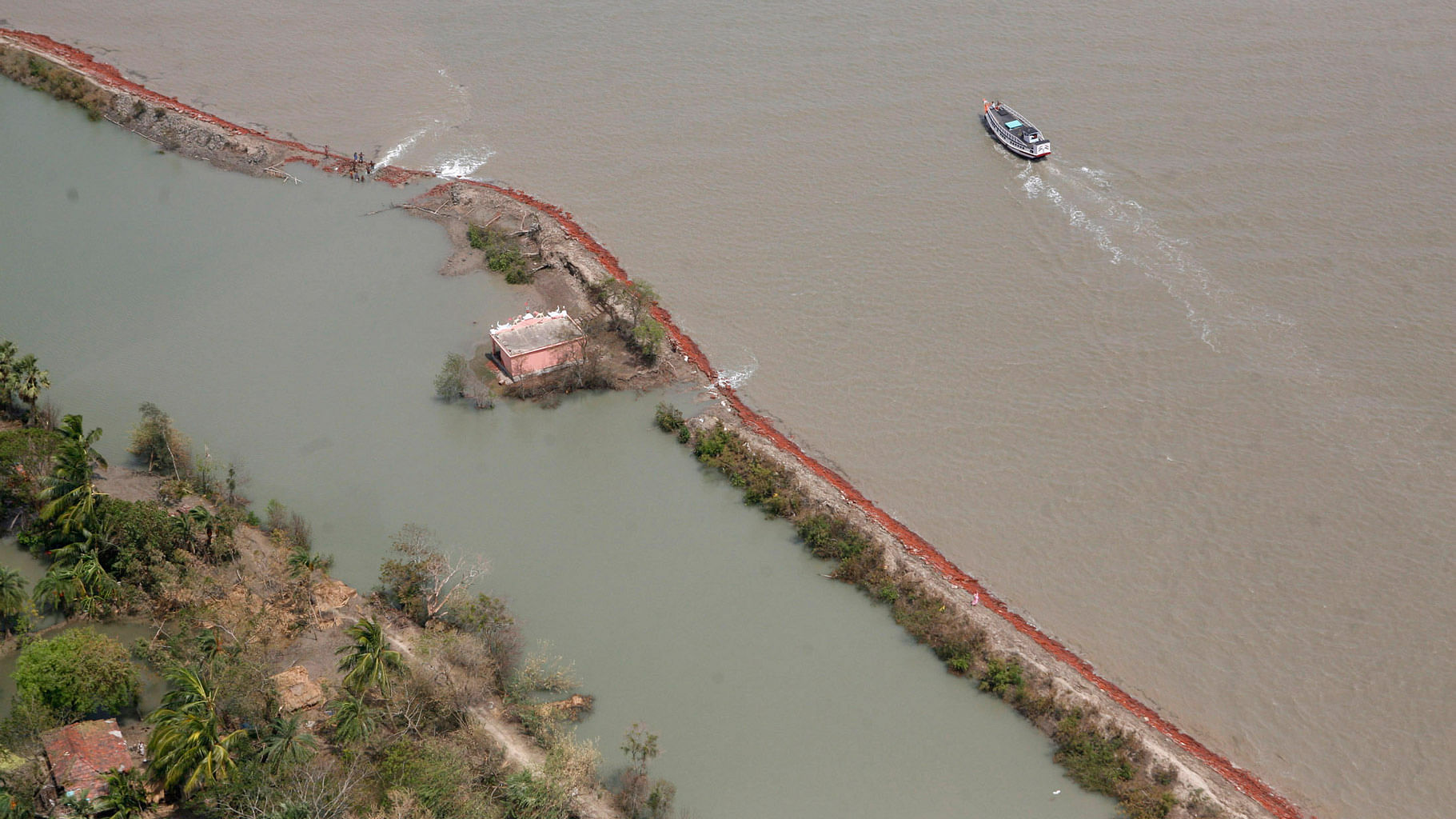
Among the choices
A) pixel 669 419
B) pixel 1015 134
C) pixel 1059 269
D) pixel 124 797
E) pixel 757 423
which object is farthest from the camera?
pixel 1015 134

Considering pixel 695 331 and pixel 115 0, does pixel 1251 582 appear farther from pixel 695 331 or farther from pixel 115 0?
pixel 115 0

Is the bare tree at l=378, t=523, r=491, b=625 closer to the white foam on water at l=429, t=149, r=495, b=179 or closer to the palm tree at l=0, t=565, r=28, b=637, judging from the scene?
the palm tree at l=0, t=565, r=28, b=637

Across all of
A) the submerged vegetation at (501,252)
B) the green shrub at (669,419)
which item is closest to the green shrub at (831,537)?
the green shrub at (669,419)

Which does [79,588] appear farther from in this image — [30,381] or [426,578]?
[30,381]

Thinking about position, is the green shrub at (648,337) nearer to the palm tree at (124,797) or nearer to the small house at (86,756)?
the small house at (86,756)

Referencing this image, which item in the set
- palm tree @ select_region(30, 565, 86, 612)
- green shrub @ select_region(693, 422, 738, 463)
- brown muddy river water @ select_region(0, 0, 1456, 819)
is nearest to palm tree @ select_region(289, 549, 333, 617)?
brown muddy river water @ select_region(0, 0, 1456, 819)

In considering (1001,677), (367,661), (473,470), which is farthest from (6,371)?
(1001,677)
